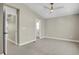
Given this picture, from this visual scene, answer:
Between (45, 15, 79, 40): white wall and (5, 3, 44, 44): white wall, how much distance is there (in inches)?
14.5

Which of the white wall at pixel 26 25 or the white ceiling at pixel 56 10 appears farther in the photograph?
the white wall at pixel 26 25

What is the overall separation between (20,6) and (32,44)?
0.93 m

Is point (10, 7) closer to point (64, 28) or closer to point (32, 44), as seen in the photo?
point (32, 44)

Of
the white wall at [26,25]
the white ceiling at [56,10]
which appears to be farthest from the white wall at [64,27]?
the white wall at [26,25]

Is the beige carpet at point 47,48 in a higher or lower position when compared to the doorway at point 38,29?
lower

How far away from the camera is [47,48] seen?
183 centimetres

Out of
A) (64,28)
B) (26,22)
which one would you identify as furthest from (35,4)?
(64,28)

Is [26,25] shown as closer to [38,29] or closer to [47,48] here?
[38,29]

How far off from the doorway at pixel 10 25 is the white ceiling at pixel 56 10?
0.43m

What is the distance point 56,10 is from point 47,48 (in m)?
0.90

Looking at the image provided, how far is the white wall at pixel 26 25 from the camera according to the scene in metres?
1.90

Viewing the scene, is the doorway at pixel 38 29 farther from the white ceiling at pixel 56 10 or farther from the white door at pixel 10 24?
the white door at pixel 10 24

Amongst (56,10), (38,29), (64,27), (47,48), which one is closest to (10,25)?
(38,29)

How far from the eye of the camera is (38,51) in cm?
179
